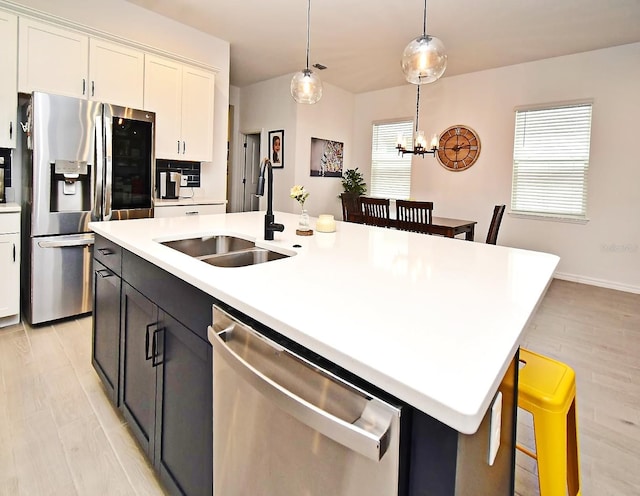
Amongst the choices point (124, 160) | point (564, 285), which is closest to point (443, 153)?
point (564, 285)

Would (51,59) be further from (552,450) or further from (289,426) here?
(552,450)

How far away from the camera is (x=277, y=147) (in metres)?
6.25

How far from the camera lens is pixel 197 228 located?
210 centimetres

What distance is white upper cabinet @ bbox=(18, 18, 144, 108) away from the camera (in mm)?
3033

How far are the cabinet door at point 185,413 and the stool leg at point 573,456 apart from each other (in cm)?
124

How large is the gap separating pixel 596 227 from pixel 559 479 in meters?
4.68

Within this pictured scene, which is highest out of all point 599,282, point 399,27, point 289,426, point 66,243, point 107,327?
point 399,27

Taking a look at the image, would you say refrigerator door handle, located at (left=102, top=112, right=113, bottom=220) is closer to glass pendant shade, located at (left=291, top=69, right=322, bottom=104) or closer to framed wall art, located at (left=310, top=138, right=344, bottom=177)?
glass pendant shade, located at (left=291, top=69, right=322, bottom=104)

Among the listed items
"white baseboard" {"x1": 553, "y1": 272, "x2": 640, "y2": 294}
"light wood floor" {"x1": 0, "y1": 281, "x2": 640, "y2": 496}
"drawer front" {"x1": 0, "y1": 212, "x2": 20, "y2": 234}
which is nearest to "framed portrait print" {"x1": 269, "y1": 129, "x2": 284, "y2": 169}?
"drawer front" {"x1": 0, "y1": 212, "x2": 20, "y2": 234}

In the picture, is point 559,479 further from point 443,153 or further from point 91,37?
point 443,153

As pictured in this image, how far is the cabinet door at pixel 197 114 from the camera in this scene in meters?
4.07

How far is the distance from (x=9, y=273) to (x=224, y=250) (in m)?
2.01

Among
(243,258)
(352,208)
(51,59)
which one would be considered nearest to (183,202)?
(51,59)

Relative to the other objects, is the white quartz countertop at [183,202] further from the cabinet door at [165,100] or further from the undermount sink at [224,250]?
the undermount sink at [224,250]
